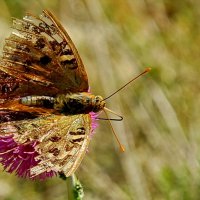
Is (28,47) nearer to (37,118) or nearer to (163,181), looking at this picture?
(37,118)

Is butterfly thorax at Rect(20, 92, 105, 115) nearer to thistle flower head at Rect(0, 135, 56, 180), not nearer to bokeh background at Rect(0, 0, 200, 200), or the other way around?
thistle flower head at Rect(0, 135, 56, 180)

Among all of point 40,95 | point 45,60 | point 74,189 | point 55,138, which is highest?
point 45,60

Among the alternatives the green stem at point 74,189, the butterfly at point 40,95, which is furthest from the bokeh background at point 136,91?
the butterfly at point 40,95

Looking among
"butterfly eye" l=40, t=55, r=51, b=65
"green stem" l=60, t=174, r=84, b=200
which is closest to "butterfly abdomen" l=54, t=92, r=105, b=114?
"butterfly eye" l=40, t=55, r=51, b=65

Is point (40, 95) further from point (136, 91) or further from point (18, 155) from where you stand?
point (136, 91)

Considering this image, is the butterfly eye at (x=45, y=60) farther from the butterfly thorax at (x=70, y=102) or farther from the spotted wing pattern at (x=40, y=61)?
the butterfly thorax at (x=70, y=102)

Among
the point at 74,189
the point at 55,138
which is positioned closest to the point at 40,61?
the point at 55,138
